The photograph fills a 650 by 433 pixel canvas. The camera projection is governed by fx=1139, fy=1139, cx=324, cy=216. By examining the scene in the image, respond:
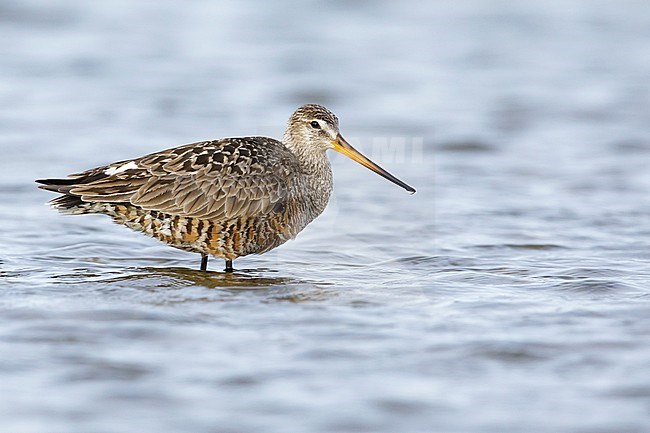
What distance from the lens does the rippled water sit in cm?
480

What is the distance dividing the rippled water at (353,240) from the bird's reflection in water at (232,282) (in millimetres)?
28

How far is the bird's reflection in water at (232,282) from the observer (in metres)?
6.39

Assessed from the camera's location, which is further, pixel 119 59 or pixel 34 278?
pixel 119 59

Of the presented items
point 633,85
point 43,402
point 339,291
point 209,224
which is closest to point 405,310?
point 339,291

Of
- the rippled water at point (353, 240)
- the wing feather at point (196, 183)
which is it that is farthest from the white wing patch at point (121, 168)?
the rippled water at point (353, 240)

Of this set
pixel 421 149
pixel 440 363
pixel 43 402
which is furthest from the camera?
pixel 421 149

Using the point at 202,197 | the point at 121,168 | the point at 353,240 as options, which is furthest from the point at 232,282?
the point at 353,240

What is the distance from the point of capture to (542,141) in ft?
35.6

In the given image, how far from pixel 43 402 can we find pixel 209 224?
2.18 metres

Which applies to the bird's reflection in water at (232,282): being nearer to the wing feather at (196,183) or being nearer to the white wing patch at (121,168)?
the wing feather at (196,183)

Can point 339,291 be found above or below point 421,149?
below

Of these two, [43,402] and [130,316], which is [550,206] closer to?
[130,316]

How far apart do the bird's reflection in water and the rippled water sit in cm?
3

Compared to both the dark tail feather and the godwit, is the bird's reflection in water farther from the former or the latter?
the dark tail feather
